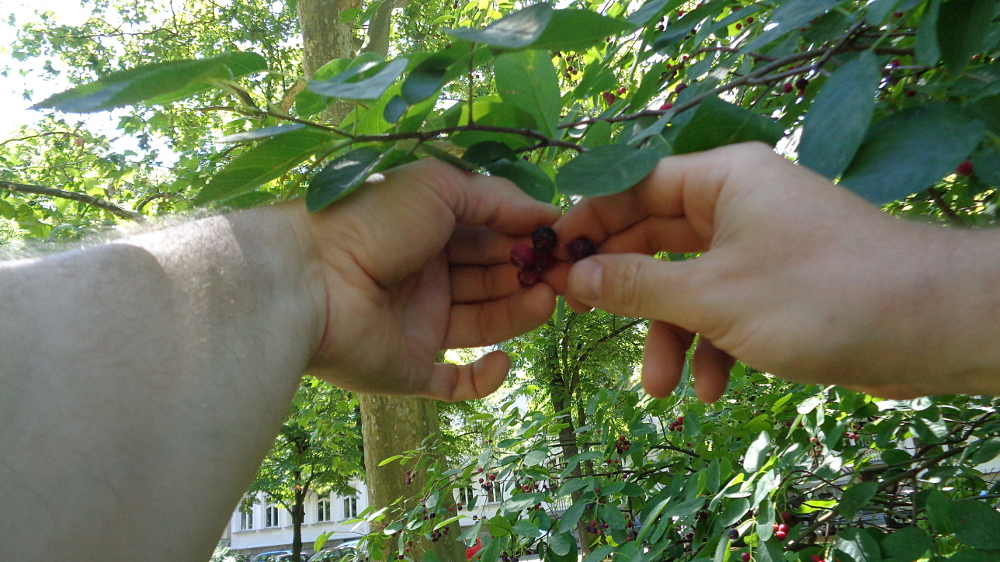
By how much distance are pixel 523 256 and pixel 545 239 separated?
0.07 meters

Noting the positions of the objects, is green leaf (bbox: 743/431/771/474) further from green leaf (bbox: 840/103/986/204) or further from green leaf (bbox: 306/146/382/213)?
green leaf (bbox: 306/146/382/213)

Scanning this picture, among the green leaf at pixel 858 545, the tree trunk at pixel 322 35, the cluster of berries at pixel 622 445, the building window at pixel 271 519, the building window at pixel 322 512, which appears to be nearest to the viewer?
the green leaf at pixel 858 545

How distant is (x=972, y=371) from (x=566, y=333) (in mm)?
9287

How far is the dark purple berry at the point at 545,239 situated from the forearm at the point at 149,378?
0.44 metres

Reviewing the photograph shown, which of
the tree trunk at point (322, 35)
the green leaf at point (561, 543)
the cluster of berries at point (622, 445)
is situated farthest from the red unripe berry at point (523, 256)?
the tree trunk at point (322, 35)

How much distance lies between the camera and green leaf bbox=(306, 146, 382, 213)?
3.36 feet

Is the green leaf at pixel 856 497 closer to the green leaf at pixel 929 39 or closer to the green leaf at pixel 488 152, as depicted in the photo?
the green leaf at pixel 929 39

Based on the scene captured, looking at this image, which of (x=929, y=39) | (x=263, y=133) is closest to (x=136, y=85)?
(x=263, y=133)

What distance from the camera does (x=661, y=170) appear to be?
1106 mm

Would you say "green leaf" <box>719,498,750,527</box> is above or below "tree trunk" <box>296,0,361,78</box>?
below

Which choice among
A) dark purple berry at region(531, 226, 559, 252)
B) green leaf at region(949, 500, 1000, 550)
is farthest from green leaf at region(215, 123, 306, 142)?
green leaf at region(949, 500, 1000, 550)

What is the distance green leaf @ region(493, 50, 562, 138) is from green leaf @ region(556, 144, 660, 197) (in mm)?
206

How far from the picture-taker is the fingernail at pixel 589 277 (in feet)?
4.03

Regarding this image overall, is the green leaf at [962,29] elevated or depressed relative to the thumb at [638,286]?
elevated
